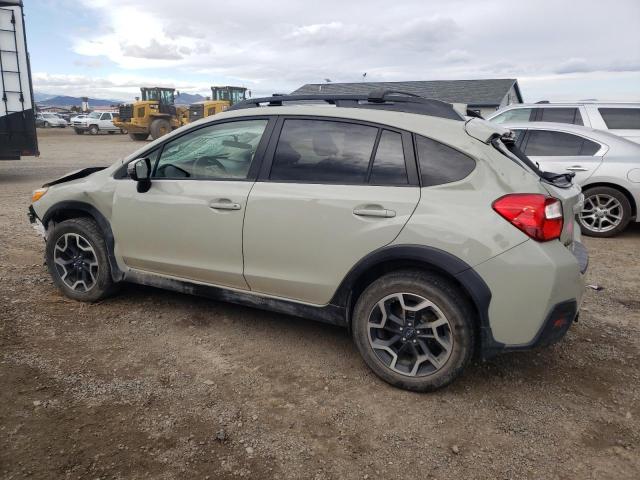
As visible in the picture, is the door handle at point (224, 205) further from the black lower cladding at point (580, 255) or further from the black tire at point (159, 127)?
the black tire at point (159, 127)

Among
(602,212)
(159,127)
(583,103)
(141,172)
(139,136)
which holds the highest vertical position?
(583,103)

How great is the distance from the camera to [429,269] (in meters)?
2.78

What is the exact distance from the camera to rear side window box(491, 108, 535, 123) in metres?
8.09

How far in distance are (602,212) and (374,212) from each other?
5128 millimetres

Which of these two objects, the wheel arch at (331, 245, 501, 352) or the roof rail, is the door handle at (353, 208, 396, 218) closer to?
the wheel arch at (331, 245, 501, 352)

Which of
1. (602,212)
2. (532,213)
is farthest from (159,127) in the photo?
(532,213)

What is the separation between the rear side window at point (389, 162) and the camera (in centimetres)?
287

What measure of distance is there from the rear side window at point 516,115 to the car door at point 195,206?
5.95 meters

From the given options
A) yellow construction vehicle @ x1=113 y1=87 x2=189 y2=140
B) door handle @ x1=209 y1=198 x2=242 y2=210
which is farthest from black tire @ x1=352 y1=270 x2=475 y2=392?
yellow construction vehicle @ x1=113 y1=87 x2=189 y2=140

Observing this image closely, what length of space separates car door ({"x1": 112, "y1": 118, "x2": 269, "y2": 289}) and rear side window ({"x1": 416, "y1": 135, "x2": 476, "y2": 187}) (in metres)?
1.11

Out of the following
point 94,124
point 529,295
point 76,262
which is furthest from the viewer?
point 94,124

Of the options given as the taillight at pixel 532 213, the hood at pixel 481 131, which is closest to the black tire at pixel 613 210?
the hood at pixel 481 131

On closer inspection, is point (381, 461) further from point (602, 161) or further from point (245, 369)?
point (602, 161)

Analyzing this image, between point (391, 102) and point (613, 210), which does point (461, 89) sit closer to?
point (613, 210)
